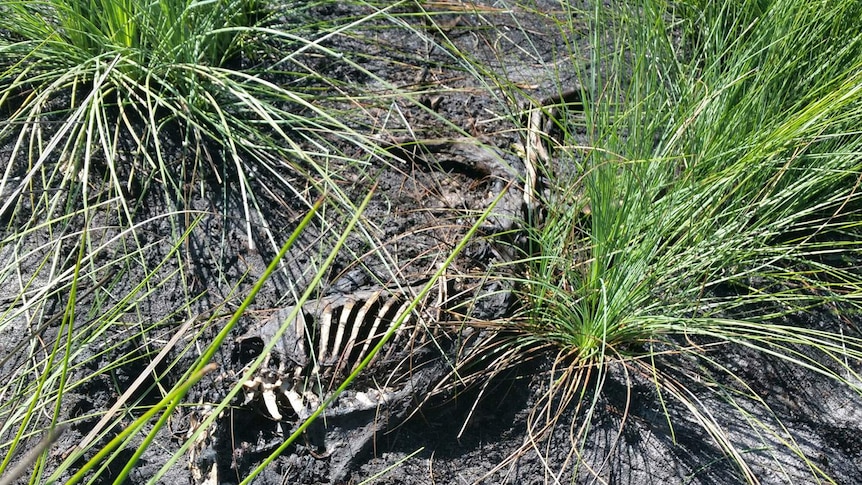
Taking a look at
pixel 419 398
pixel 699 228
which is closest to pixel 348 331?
pixel 419 398

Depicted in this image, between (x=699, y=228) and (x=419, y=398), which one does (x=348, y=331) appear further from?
(x=699, y=228)

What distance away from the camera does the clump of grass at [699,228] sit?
1.40m

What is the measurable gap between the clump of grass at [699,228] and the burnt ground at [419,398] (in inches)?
0.9

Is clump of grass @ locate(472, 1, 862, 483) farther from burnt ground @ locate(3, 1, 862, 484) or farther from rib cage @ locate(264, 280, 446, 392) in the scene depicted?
rib cage @ locate(264, 280, 446, 392)

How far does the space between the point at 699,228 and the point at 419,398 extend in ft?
2.18

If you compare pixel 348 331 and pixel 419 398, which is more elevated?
pixel 348 331

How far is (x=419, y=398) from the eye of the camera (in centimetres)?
143

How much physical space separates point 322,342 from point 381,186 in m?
0.47

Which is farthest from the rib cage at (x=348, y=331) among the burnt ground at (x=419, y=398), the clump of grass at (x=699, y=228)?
the clump of grass at (x=699, y=228)

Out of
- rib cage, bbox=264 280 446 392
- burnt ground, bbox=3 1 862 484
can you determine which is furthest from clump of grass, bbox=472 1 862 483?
rib cage, bbox=264 280 446 392

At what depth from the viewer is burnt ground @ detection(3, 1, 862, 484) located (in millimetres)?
1372

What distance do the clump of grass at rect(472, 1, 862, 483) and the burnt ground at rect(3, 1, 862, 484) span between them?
23 millimetres

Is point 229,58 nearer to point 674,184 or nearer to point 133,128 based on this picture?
point 133,128

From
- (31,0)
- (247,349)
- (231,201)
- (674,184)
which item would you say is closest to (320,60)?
(231,201)
